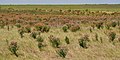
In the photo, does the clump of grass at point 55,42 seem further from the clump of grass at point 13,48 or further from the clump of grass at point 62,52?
the clump of grass at point 13,48

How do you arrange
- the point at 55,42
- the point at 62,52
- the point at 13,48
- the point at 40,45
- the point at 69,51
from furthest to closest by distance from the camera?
the point at 55,42 → the point at 40,45 → the point at 69,51 → the point at 62,52 → the point at 13,48

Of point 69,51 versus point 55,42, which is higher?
point 55,42

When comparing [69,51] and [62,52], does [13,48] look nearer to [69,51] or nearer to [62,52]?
[62,52]

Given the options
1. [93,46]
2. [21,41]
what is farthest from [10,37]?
[93,46]

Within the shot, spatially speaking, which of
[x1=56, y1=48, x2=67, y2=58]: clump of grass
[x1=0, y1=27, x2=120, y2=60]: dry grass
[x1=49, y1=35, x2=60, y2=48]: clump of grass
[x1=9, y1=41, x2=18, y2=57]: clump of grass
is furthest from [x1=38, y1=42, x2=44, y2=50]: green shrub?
[x1=9, y1=41, x2=18, y2=57]: clump of grass

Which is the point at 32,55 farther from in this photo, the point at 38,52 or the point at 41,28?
the point at 41,28

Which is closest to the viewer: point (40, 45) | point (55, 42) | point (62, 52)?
point (62, 52)

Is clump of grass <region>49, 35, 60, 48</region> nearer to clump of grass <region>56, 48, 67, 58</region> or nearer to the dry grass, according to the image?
the dry grass

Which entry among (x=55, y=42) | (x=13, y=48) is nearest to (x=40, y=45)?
(x=55, y=42)

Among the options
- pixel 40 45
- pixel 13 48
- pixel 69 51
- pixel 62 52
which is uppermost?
pixel 13 48

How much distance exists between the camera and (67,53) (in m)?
18.0

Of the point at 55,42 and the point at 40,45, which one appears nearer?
the point at 40,45

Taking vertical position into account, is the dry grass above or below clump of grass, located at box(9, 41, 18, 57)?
below

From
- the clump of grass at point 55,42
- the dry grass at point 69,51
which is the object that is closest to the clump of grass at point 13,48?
the dry grass at point 69,51
